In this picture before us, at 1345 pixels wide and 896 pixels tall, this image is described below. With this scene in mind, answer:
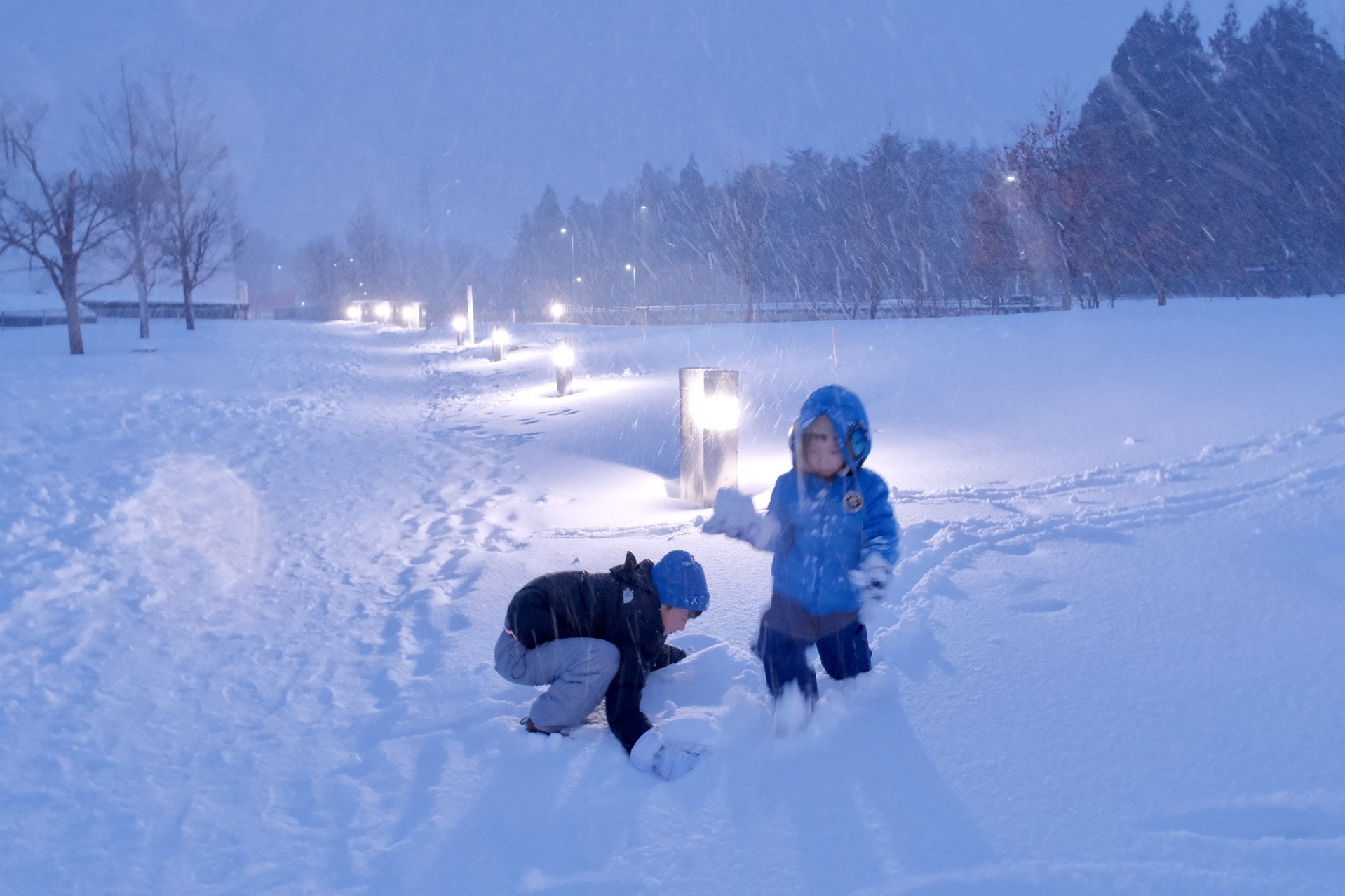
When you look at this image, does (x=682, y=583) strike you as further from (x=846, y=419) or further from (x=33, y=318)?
(x=33, y=318)

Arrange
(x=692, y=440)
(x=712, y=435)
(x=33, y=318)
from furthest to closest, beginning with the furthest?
(x=33, y=318) < (x=692, y=440) < (x=712, y=435)

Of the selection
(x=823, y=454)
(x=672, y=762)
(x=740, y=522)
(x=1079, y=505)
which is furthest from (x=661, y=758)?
(x=1079, y=505)

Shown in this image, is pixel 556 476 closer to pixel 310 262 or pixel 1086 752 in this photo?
pixel 1086 752

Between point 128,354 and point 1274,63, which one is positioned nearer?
point 128,354

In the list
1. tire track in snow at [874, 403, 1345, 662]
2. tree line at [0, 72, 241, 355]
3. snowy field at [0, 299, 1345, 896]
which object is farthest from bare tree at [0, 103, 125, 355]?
tire track in snow at [874, 403, 1345, 662]

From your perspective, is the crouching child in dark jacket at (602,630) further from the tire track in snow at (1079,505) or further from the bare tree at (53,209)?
the bare tree at (53,209)

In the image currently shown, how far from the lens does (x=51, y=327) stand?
33.8 metres

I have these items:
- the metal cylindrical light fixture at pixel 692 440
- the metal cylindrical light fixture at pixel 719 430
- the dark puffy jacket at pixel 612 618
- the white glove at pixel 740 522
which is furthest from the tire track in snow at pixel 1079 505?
the metal cylindrical light fixture at pixel 692 440

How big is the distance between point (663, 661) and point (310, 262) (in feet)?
361

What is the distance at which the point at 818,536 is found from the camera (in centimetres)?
321

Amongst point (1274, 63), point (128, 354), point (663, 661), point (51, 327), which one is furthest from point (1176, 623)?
point (51, 327)

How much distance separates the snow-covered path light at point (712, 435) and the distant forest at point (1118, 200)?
17406 millimetres

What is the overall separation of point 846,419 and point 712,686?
1.30 metres

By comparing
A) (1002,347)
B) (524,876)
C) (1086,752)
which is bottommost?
(524,876)
